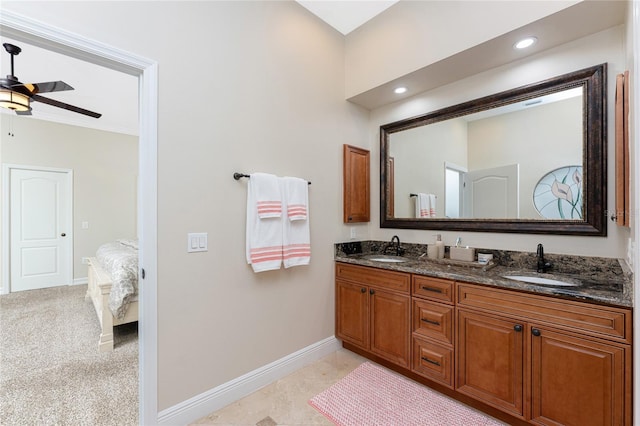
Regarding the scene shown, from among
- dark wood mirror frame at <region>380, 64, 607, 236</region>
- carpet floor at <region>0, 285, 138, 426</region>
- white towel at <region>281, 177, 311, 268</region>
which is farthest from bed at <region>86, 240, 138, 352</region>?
dark wood mirror frame at <region>380, 64, 607, 236</region>

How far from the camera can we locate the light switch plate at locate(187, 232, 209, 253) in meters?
1.74

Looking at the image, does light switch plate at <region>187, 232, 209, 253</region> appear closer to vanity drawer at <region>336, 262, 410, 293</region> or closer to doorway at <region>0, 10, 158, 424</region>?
doorway at <region>0, 10, 158, 424</region>

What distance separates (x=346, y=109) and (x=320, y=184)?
33.9 inches

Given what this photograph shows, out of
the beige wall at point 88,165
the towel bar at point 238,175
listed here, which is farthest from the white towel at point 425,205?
the beige wall at point 88,165

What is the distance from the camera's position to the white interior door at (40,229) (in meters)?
4.59

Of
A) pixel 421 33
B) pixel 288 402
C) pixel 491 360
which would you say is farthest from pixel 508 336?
pixel 421 33

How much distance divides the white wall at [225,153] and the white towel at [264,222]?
7cm

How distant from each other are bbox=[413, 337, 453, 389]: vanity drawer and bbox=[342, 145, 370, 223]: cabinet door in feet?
4.13

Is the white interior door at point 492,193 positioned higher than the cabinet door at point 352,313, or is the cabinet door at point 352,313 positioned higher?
the white interior door at point 492,193

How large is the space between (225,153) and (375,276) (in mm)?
1514

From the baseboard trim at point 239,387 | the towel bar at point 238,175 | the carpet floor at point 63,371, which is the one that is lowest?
the carpet floor at point 63,371

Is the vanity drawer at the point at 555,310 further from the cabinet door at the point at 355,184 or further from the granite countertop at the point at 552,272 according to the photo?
the cabinet door at the point at 355,184

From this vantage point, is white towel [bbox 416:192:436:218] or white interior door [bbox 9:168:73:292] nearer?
white towel [bbox 416:192:436:218]

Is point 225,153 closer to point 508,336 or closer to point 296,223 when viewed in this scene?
point 296,223
